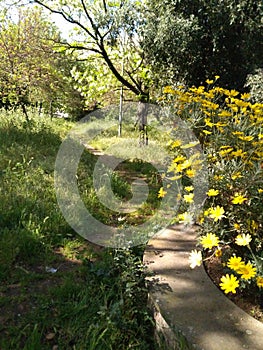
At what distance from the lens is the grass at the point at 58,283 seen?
1.82 m

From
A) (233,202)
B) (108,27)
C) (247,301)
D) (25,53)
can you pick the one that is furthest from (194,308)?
(25,53)

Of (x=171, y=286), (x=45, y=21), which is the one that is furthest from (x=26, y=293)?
(x=45, y=21)

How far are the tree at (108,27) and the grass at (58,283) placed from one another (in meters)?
3.87

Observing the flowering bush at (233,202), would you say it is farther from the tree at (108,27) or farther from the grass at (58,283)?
the tree at (108,27)

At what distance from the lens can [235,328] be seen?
159cm

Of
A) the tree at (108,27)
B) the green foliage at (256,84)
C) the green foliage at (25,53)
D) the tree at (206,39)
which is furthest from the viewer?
the green foliage at (25,53)

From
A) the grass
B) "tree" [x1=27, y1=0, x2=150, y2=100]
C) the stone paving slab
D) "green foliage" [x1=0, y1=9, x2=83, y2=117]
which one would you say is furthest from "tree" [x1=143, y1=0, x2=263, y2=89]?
the stone paving slab

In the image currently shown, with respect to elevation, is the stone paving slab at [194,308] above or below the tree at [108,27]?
below

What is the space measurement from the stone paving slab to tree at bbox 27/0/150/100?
197 inches

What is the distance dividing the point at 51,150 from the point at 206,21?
329cm

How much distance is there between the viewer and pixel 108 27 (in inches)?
259

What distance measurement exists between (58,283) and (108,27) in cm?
569

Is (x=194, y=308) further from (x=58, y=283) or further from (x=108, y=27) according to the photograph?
(x=108, y=27)

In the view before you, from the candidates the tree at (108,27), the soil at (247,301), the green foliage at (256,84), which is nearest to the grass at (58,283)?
the soil at (247,301)
